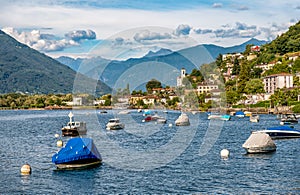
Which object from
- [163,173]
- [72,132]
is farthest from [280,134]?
[72,132]

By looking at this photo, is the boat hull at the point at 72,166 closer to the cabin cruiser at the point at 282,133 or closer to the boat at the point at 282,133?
the boat at the point at 282,133

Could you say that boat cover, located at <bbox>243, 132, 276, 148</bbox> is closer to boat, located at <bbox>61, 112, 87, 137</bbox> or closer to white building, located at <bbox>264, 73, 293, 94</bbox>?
boat, located at <bbox>61, 112, 87, 137</bbox>

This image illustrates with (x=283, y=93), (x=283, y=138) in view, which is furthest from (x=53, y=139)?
(x=283, y=93)

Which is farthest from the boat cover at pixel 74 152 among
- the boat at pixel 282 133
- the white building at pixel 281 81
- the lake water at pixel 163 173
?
the white building at pixel 281 81

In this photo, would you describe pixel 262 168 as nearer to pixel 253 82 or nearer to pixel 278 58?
pixel 253 82

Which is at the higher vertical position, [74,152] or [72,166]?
[74,152]

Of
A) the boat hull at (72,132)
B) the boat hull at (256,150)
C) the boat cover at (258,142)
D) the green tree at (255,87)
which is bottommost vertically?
the boat hull at (72,132)

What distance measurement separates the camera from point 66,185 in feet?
110

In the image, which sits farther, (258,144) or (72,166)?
(258,144)

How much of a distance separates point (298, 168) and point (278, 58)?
533 feet

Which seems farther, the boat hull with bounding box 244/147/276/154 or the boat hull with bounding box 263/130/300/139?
the boat hull with bounding box 263/130/300/139

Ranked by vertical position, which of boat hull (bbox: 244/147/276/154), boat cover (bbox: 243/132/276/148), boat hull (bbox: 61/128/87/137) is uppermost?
boat cover (bbox: 243/132/276/148)

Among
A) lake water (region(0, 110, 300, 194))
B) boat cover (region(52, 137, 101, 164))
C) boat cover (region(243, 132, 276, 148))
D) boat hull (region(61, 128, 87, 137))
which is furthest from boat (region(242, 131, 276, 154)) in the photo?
boat hull (region(61, 128, 87, 137))

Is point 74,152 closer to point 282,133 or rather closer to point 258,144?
A: point 258,144
